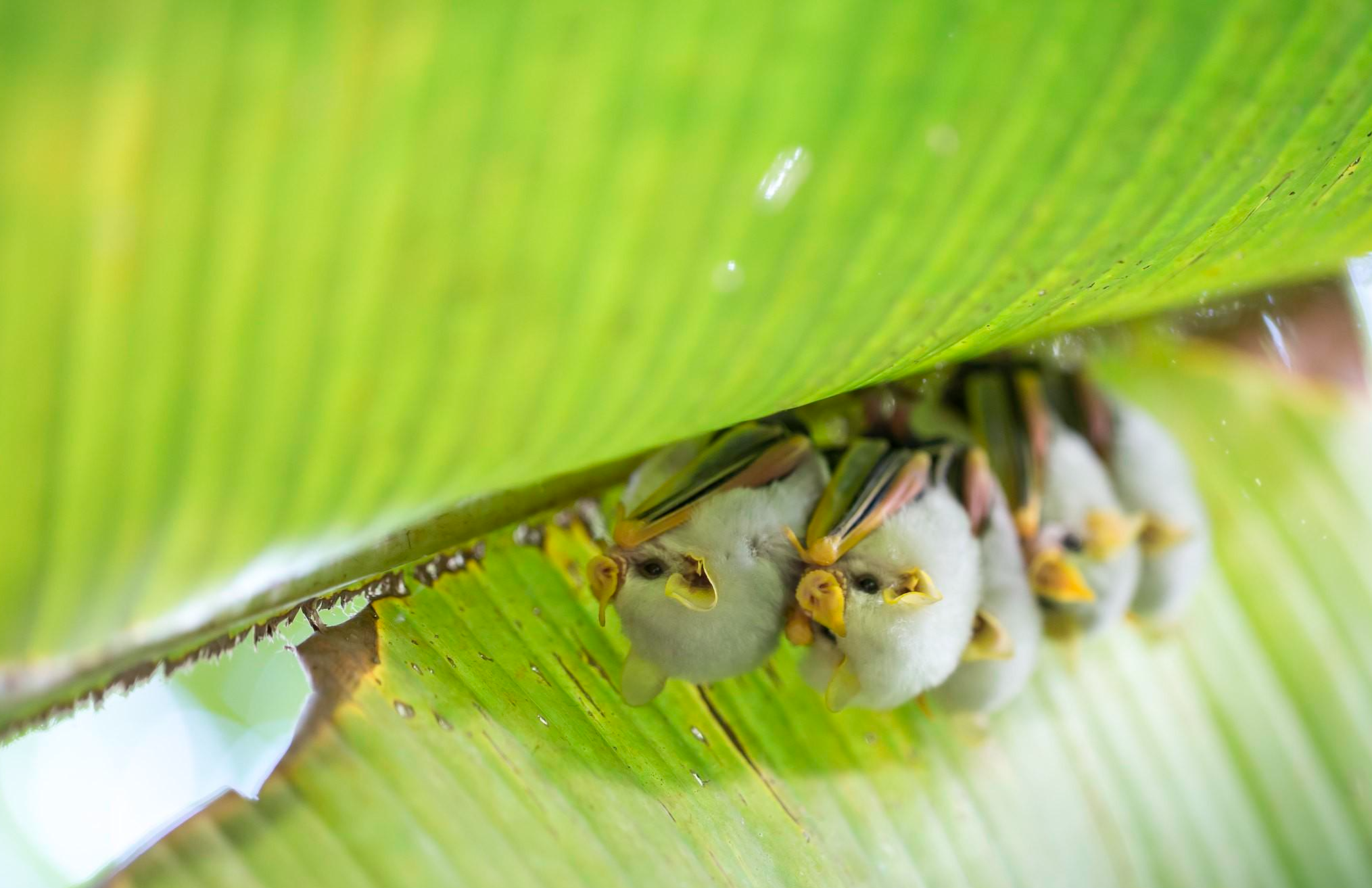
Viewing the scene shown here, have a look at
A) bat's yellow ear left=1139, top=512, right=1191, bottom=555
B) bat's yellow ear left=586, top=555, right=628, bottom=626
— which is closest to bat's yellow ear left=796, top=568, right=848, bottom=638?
bat's yellow ear left=586, top=555, right=628, bottom=626

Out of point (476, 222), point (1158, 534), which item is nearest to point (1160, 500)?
point (1158, 534)

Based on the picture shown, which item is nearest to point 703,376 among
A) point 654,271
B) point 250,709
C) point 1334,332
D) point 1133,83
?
point 654,271

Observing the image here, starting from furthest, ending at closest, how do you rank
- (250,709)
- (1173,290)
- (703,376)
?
(1173,290)
(250,709)
(703,376)

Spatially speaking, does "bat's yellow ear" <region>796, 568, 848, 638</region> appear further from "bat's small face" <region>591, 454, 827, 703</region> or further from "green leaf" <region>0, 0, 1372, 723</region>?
"green leaf" <region>0, 0, 1372, 723</region>

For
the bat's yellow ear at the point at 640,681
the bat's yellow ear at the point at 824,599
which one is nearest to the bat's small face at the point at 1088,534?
the bat's yellow ear at the point at 824,599

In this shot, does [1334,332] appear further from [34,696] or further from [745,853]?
[34,696]

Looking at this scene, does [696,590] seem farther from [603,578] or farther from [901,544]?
[901,544]
